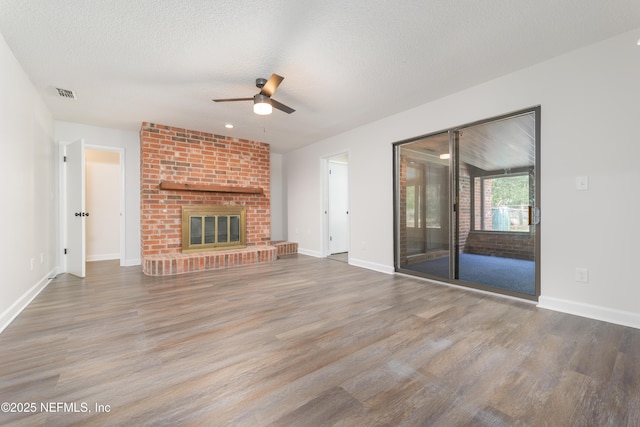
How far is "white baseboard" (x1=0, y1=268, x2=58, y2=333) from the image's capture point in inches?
84.5

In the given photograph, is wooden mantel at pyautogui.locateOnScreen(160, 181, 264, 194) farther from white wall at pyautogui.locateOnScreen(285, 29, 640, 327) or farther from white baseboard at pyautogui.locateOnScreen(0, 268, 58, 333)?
white wall at pyautogui.locateOnScreen(285, 29, 640, 327)

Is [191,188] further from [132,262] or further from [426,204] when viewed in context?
[426,204]

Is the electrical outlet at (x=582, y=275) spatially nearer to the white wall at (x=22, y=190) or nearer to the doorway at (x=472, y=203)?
the doorway at (x=472, y=203)

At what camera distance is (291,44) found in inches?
89.8

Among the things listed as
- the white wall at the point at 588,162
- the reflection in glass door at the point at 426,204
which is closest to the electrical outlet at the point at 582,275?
the white wall at the point at 588,162

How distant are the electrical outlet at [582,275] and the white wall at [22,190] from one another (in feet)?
15.6

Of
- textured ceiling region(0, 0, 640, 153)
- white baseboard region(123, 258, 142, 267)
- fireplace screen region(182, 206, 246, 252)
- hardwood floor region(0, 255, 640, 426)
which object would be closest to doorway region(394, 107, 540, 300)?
textured ceiling region(0, 0, 640, 153)

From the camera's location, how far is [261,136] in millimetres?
5012

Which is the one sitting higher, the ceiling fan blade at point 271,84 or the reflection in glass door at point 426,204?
the ceiling fan blade at point 271,84

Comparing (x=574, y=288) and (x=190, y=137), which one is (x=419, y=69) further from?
(x=190, y=137)

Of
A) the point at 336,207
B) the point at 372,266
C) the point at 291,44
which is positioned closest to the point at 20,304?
the point at 291,44

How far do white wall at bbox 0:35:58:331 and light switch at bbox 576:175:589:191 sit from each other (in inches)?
191

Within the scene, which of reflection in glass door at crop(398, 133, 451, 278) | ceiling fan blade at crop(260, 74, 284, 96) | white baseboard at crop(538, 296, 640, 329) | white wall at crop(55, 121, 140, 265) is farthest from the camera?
white wall at crop(55, 121, 140, 265)

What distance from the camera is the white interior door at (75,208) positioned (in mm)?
3730
